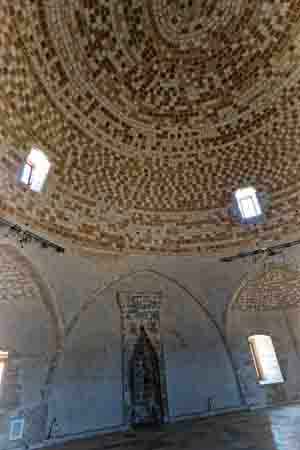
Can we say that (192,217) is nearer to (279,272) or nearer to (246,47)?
(279,272)

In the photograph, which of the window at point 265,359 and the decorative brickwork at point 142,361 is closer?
the decorative brickwork at point 142,361

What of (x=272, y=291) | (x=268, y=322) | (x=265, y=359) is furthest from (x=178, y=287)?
(x=265, y=359)

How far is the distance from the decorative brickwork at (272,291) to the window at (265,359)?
1.29m

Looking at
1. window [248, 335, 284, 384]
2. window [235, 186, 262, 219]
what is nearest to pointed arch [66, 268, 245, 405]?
window [248, 335, 284, 384]

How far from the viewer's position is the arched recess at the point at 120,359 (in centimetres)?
776

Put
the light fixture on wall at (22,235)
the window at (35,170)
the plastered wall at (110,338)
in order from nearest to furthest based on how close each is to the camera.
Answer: the light fixture on wall at (22,235), the plastered wall at (110,338), the window at (35,170)

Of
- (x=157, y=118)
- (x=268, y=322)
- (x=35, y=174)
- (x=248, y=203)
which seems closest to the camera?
(x=35, y=174)

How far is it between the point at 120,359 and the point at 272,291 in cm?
643

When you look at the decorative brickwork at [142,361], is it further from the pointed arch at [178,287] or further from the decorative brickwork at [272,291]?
the decorative brickwork at [272,291]

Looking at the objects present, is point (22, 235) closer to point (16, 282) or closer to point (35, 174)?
point (16, 282)

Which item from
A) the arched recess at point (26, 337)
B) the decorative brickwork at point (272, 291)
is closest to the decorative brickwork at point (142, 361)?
the arched recess at point (26, 337)

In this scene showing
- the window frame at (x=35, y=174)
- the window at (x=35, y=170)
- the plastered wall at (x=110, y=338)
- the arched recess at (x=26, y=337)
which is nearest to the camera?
the arched recess at (x=26, y=337)

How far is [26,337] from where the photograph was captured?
7.73 m

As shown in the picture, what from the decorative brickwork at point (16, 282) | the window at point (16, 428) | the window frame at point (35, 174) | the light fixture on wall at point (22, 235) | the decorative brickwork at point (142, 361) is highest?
the window frame at point (35, 174)
